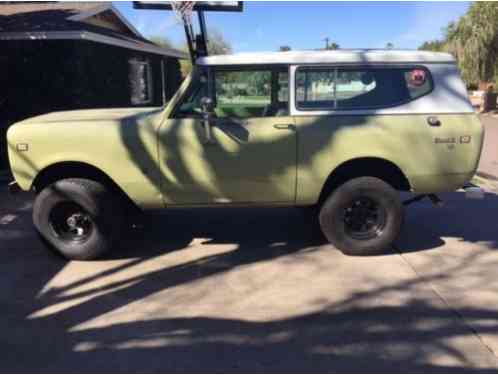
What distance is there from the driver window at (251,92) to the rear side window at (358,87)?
178mm

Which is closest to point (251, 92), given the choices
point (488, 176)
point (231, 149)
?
point (231, 149)

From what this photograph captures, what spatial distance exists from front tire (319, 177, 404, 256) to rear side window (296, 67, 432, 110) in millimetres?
787

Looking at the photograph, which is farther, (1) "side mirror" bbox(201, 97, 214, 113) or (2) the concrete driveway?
(1) "side mirror" bbox(201, 97, 214, 113)

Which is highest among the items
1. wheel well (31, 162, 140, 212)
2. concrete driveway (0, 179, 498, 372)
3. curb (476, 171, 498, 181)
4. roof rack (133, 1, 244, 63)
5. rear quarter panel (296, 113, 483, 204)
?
roof rack (133, 1, 244, 63)

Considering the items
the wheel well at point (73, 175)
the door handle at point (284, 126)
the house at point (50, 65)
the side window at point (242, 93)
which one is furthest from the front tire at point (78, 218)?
the house at point (50, 65)

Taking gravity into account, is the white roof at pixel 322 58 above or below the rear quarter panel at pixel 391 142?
above

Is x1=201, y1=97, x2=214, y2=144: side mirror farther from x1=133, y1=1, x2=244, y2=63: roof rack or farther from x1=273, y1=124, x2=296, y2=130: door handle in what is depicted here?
x1=133, y1=1, x2=244, y2=63: roof rack

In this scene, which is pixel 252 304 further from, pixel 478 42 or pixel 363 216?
pixel 478 42

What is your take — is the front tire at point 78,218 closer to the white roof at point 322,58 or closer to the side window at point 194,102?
the side window at point 194,102

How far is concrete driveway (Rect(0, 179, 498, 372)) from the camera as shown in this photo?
10.1 ft

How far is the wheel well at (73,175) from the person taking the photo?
4766mm

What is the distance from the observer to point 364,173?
4.88m

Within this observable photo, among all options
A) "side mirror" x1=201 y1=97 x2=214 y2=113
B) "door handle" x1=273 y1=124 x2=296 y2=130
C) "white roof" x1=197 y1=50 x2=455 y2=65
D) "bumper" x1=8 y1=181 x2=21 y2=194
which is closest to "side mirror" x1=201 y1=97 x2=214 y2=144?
"side mirror" x1=201 y1=97 x2=214 y2=113

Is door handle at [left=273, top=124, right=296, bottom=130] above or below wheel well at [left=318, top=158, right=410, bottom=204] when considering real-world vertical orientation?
above
